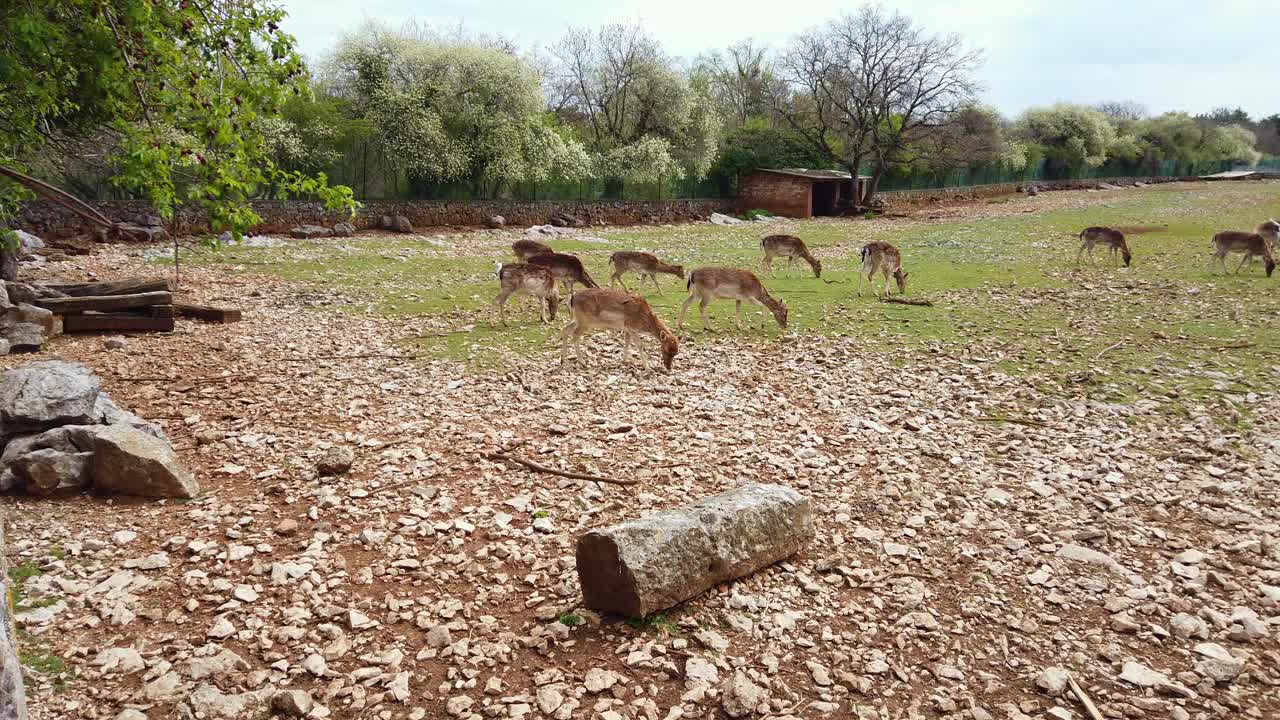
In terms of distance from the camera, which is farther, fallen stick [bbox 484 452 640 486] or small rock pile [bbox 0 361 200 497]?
fallen stick [bbox 484 452 640 486]

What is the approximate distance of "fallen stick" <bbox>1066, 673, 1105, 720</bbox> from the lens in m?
4.22

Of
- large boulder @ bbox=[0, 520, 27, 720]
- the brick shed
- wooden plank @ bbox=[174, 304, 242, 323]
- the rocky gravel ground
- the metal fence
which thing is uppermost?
the metal fence

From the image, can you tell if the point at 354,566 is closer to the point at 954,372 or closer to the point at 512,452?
the point at 512,452

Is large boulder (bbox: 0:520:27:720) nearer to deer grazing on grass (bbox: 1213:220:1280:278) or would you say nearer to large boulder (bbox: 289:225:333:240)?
deer grazing on grass (bbox: 1213:220:1280:278)

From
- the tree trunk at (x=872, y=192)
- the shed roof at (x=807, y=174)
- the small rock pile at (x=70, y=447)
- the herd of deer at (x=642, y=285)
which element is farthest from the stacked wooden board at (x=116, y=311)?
the tree trunk at (x=872, y=192)

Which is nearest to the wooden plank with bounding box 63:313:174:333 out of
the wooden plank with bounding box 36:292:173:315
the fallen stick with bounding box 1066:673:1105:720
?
the wooden plank with bounding box 36:292:173:315

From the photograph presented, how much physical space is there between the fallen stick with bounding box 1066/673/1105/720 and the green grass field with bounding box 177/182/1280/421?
6408 mm

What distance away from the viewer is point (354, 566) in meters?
5.68

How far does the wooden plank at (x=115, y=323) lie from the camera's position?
40.4 feet

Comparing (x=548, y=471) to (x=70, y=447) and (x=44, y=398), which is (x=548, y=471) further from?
(x=44, y=398)

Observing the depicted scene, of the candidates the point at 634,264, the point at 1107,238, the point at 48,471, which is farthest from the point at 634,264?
the point at 1107,238

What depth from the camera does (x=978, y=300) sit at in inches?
667

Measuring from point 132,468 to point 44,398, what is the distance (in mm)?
1251

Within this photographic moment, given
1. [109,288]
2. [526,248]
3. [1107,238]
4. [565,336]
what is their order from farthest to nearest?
1. [1107,238]
2. [526,248]
3. [109,288]
4. [565,336]
